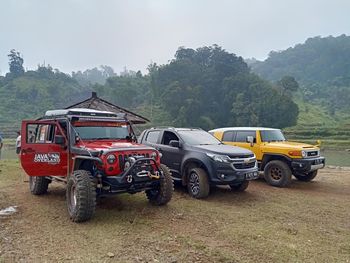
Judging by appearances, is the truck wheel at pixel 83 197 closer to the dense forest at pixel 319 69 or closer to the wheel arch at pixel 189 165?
the wheel arch at pixel 189 165

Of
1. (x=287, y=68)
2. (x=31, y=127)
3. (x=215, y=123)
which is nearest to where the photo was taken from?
(x=31, y=127)

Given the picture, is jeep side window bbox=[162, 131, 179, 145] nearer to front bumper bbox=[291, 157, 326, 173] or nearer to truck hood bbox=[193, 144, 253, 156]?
truck hood bbox=[193, 144, 253, 156]

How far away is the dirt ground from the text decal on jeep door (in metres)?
0.97

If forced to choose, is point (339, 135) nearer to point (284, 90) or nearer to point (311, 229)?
point (284, 90)

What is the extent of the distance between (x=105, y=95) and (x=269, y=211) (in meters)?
69.7

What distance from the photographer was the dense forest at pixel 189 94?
57.5 meters

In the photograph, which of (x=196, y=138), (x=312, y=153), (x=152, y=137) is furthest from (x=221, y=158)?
(x=312, y=153)

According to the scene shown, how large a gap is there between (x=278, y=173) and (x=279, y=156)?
0.51 meters

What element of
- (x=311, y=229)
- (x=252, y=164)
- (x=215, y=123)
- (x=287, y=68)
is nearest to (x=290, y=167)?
(x=252, y=164)

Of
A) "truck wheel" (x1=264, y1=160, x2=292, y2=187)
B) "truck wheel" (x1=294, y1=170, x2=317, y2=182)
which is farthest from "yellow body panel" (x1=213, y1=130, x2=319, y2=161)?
"truck wheel" (x1=294, y1=170, x2=317, y2=182)

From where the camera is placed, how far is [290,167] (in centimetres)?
991

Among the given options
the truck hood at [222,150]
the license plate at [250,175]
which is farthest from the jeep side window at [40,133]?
the license plate at [250,175]

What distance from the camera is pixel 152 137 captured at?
32.3 ft

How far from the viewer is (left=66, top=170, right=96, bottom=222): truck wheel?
5773 millimetres
